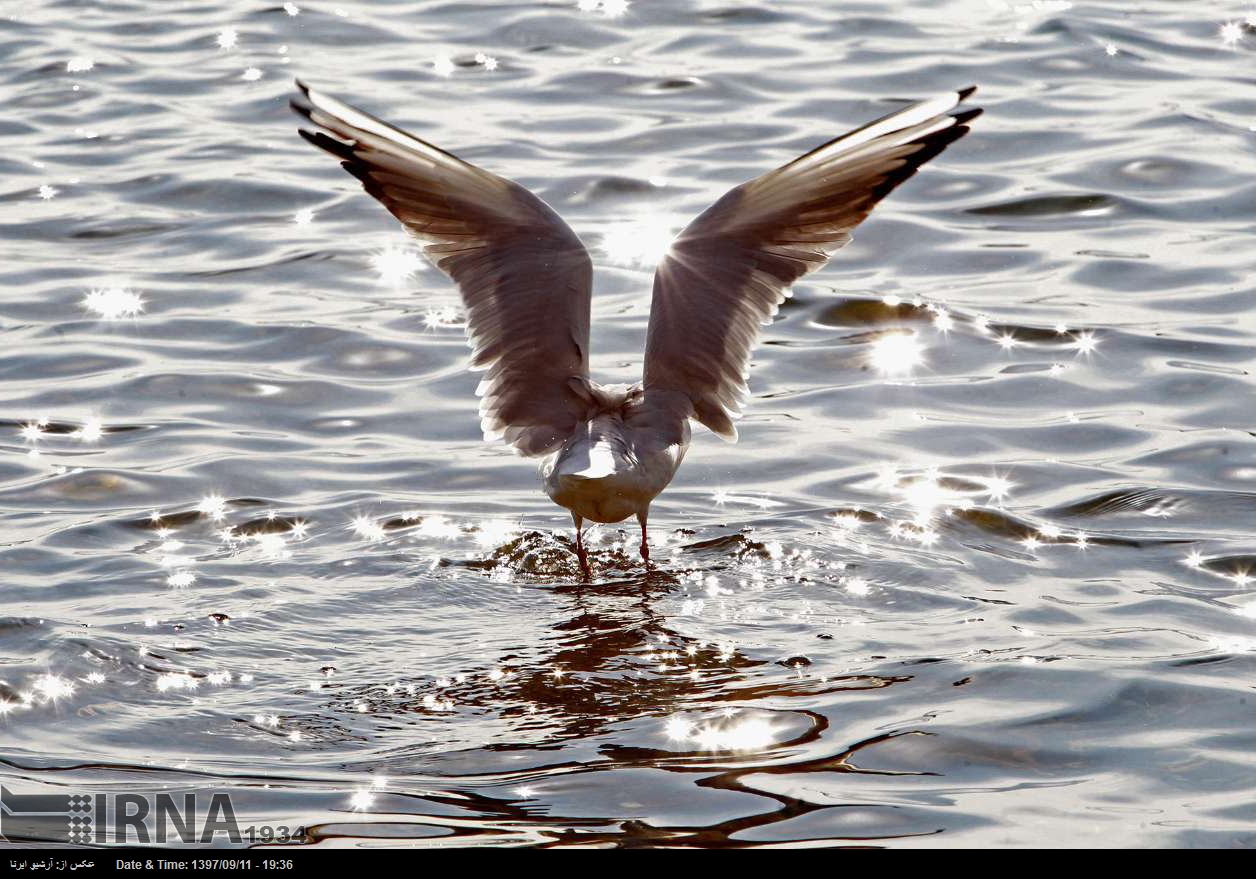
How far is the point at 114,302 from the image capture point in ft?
34.7

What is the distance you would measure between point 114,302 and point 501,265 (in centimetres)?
385

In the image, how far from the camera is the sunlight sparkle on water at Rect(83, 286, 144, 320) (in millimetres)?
10422

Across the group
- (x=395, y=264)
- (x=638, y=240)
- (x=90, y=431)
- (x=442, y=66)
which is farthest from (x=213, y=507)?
(x=442, y=66)

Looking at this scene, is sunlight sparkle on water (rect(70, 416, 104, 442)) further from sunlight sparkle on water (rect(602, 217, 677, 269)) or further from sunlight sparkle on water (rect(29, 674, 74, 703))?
sunlight sparkle on water (rect(602, 217, 677, 269))

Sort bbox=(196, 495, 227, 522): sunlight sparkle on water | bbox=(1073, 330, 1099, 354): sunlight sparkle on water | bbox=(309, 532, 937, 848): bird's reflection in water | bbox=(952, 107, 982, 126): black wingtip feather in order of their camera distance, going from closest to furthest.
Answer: bbox=(309, 532, 937, 848): bird's reflection in water, bbox=(952, 107, 982, 126): black wingtip feather, bbox=(196, 495, 227, 522): sunlight sparkle on water, bbox=(1073, 330, 1099, 354): sunlight sparkle on water

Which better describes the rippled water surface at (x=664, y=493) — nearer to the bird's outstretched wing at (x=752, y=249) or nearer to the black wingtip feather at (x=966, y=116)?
the bird's outstretched wing at (x=752, y=249)

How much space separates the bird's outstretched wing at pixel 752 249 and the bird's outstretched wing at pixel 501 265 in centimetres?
38

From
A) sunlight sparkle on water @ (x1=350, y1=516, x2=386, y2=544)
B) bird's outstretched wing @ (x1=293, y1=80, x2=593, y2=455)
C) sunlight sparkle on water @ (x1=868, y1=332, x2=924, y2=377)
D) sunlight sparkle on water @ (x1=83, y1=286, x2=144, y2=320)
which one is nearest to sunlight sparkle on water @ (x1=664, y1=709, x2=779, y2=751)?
bird's outstretched wing @ (x1=293, y1=80, x2=593, y2=455)

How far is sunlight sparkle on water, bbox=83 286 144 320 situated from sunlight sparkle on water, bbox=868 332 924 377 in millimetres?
4354

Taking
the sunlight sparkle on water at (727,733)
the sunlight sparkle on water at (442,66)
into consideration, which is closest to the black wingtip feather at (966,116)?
the sunlight sparkle on water at (727,733)

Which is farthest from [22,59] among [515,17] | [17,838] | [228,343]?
[17,838]

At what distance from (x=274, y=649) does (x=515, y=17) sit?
10.8 meters
